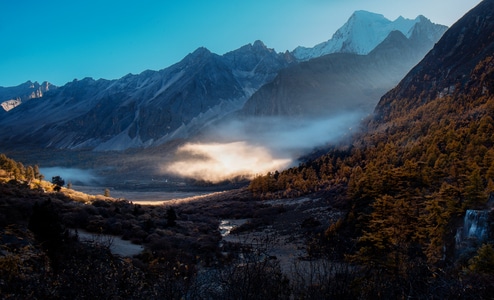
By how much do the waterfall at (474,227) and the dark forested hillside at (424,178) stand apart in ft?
1.18

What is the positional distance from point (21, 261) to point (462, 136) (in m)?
45.9

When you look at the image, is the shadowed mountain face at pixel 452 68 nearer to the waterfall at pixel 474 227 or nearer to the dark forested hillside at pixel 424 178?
the dark forested hillside at pixel 424 178

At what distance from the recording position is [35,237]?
14.6 metres

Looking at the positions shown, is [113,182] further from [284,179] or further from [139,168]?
[284,179]

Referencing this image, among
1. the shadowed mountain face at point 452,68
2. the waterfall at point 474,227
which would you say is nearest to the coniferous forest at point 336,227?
the waterfall at point 474,227

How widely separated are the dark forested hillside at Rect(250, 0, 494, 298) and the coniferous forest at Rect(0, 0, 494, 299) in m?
0.13

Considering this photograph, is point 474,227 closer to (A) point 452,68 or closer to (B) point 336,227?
(B) point 336,227

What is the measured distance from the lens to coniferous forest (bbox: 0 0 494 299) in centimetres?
796

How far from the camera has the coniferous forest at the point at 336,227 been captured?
26.1 feet

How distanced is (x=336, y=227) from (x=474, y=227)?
45.0 ft

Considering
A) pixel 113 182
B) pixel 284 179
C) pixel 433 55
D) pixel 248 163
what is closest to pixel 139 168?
pixel 113 182

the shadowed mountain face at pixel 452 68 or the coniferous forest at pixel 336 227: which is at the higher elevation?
the shadowed mountain face at pixel 452 68

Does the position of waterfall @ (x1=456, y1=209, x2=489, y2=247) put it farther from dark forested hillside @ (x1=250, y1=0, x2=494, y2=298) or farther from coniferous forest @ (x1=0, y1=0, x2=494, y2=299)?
dark forested hillside @ (x1=250, y1=0, x2=494, y2=298)

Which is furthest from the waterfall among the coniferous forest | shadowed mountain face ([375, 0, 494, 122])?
shadowed mountain face ([375, 0, 494, 122])
